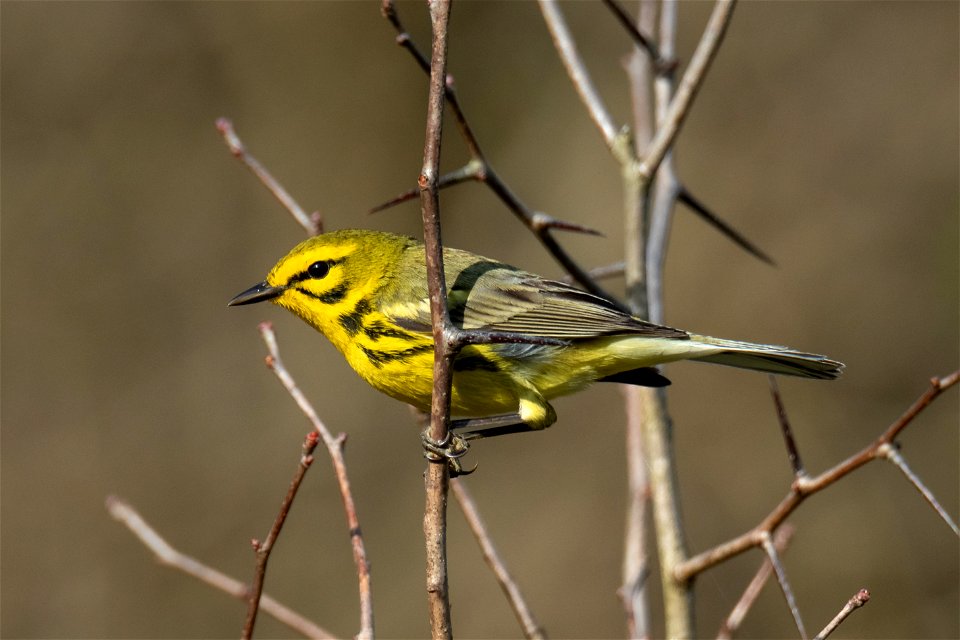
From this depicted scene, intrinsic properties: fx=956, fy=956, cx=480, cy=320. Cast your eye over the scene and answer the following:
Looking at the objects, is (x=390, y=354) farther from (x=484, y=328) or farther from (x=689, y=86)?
(x=689, y=86)

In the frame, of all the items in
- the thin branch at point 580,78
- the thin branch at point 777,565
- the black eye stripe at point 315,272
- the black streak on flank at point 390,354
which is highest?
the thin branch at point 580,78

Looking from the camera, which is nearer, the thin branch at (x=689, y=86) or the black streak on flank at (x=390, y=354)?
the thin branch at (x=689, y=86)

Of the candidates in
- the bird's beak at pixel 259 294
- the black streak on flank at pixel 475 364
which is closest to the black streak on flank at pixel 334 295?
the bird's beak at pixel 259 294

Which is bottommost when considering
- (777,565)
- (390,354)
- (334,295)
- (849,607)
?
(849,607)

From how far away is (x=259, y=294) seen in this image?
3773 millimetres

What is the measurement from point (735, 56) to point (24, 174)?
19.0ft

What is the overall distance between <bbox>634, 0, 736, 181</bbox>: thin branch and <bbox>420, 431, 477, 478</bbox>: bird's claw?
1114 mm

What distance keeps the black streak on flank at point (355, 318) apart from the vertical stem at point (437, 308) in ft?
4.89

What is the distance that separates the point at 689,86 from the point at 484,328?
1.16 metres

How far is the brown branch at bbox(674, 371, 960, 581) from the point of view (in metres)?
2.09

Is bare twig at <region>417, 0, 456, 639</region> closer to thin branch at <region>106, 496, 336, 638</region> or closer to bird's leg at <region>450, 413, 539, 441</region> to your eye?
thin branch at <region>106, 496, 336, 638</region>

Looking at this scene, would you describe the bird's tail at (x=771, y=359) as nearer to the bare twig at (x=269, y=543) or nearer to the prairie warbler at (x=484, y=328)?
→ the prairie warbler at (x=484, y=328)

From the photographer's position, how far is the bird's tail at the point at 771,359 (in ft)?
11.2

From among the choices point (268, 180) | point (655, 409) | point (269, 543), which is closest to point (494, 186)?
point (268, 180)
